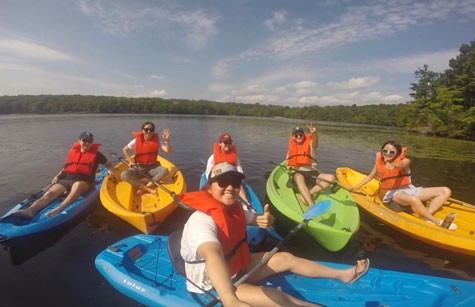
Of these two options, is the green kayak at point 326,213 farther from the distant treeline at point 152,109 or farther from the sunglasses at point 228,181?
the distant treeline at point 152,109

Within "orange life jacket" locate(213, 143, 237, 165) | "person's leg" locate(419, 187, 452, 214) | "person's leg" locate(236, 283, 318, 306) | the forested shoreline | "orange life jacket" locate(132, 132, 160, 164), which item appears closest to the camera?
"person's leg" locate(236, 283, 318, 306)

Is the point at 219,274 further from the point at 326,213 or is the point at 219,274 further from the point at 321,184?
the point at 321,184

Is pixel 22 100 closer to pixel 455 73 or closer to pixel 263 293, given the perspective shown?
pixel 263 293

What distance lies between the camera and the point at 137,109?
65.6 meters

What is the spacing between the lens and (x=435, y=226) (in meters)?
5.02

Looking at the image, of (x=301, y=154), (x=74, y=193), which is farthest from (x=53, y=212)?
(x=301, y=154)

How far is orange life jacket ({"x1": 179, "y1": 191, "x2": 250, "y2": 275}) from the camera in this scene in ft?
8.21

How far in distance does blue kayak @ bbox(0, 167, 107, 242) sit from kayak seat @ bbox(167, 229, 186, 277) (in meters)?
3.15

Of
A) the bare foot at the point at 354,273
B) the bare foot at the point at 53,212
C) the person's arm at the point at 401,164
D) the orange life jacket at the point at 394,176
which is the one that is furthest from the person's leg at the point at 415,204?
the bare foot at the point at 53,212

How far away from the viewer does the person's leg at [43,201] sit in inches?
190

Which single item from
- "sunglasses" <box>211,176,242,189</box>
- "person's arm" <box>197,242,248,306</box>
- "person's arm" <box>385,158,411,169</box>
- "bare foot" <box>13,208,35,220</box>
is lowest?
"bare foot" <box>13,208,35,220</box>

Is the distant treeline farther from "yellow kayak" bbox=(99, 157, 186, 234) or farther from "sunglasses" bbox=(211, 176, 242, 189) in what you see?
"sunglasses" bbox=(211, 176, 242, 189)

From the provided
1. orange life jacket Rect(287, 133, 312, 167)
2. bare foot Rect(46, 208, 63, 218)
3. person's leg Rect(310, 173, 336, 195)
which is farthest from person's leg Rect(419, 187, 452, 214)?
bare foot Rect(46, 208, 63, 218)

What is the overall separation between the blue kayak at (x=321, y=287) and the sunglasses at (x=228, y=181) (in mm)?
1347
